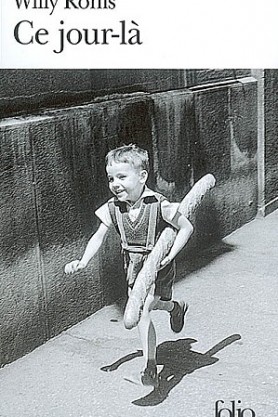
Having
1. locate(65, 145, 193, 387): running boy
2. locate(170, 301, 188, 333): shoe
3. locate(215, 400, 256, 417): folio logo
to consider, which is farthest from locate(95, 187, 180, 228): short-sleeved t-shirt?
locate(215, 400, 256, 417): folio logo

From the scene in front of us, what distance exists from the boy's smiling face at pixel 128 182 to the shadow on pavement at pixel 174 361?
316mm

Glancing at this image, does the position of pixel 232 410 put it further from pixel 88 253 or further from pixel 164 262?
pixel 88 253

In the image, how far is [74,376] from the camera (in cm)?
209

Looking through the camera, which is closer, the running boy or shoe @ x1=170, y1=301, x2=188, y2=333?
the running boy

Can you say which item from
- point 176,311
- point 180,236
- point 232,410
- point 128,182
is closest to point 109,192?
point 128,182

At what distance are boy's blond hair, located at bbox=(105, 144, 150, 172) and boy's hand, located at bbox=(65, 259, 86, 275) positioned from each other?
218 millimetres

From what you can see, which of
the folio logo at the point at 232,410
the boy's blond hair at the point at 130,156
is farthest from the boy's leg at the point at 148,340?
the boy's blond hair at the point at 130,156

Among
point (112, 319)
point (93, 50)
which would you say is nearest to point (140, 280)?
point (112, 319)

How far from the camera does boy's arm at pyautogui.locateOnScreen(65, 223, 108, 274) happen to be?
6.88 ft

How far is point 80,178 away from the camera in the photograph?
7.02 feet

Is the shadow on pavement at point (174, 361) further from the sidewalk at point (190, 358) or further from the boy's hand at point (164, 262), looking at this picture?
the boy's hand at point (164, 262)

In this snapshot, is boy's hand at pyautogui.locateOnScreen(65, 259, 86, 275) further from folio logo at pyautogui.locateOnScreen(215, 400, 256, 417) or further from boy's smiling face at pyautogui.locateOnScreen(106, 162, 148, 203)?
folio logo at pyautogui.locateOnScreen(215, 400, 256, 417)

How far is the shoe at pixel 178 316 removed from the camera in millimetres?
2123

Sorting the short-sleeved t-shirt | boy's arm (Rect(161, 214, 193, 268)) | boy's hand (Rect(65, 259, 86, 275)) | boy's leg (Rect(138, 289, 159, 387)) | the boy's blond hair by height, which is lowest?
boy's leg (Rect(138, 289, 159, 387))
